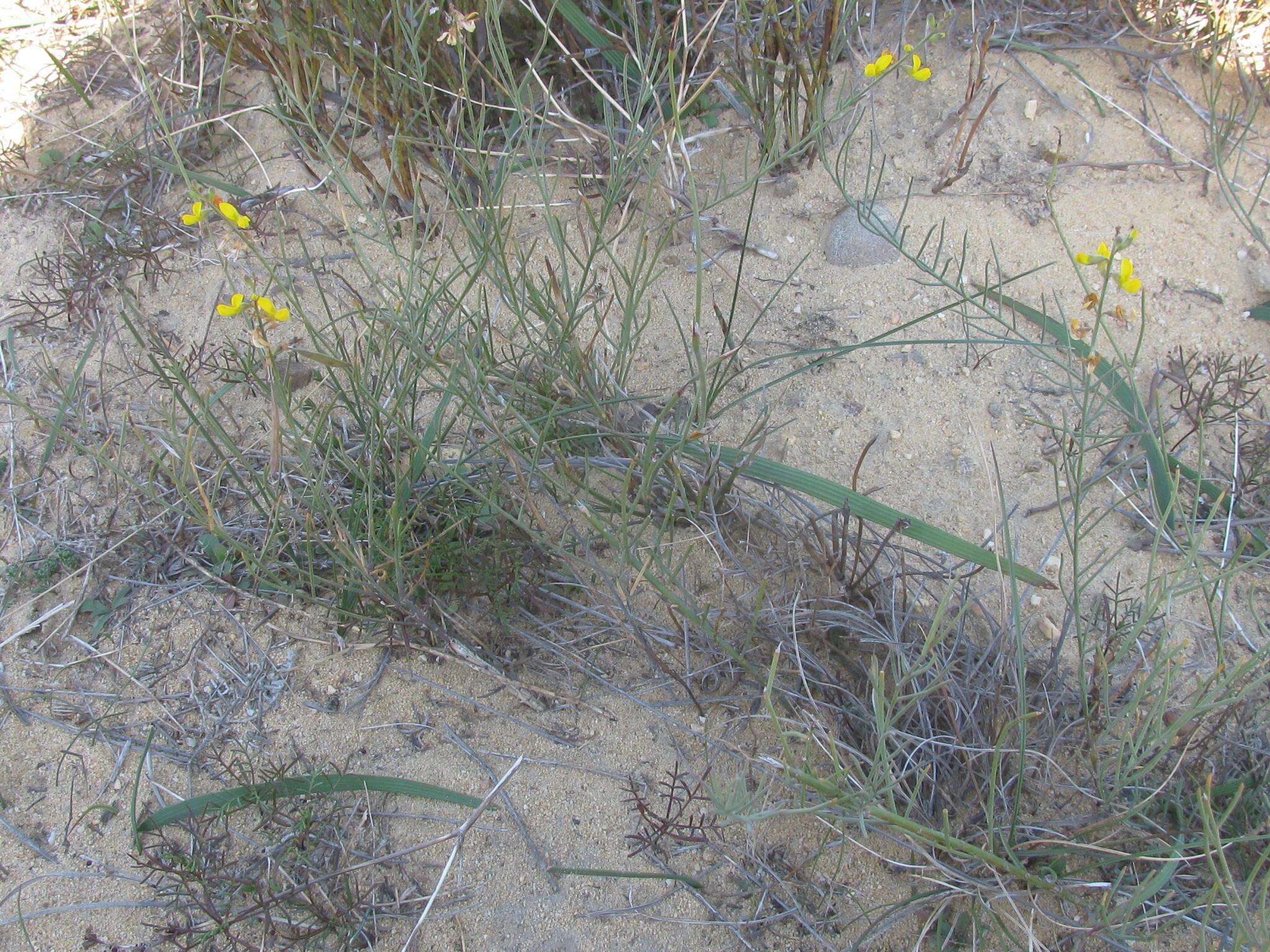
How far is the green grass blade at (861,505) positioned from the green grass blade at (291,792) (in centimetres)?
68

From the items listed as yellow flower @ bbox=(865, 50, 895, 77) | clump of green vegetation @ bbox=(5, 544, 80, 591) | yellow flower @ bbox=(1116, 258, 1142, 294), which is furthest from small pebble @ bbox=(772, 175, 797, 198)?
clump of green vegetation @ bbox=(5, 544, 80, 591)

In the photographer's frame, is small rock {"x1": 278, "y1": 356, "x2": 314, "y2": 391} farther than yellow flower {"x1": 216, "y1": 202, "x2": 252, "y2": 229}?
Yes

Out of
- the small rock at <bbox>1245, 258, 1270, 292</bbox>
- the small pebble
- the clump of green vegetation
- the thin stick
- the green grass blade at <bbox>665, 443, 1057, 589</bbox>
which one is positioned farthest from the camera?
the small pebble

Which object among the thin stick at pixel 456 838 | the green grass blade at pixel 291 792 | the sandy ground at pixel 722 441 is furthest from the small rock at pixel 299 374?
the thin stick at pixel 456 838

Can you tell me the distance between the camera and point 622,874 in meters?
1.21

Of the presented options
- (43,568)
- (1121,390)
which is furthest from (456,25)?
(1121,390)

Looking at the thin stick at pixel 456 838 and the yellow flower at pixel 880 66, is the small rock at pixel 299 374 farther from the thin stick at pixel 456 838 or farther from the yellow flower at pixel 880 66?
the yellow flower at pixel 880 66

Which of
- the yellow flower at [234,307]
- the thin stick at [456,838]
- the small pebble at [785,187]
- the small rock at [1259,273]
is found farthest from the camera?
the small pebble at [785,187]

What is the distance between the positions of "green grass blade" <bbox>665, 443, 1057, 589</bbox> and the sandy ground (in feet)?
0.43

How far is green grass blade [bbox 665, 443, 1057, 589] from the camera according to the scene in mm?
1340

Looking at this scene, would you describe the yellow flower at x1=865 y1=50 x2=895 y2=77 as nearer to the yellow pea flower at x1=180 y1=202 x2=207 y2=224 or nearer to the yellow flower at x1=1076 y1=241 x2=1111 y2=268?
the yellow flower at x1=1076 y1=241 x2=1111 y2=268

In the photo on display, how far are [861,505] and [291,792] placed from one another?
1.01 meters

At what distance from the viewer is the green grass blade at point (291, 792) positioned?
4.16ft

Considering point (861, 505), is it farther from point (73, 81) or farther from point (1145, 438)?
point (73, 81)
